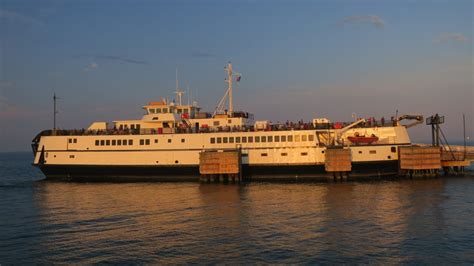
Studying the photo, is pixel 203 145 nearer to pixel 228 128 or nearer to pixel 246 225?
pixel 228 128

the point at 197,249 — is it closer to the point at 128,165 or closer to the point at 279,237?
the point at 279,237

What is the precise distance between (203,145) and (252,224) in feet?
68.3

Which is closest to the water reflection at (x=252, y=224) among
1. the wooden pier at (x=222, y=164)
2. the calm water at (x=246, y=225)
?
the calm water at (x=246, y=225)

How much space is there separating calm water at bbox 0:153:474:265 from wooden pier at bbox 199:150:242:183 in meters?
4.49

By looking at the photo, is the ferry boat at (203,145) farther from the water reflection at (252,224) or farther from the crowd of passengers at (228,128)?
the water reflection at (252,224)

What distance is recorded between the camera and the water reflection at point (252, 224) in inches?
683

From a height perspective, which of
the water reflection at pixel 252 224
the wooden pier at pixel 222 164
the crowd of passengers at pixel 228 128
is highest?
the crowd of passengers at pixel 228 128

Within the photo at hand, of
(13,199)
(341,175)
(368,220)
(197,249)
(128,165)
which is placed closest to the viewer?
(197,249)

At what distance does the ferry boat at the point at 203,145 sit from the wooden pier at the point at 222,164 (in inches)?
38.4

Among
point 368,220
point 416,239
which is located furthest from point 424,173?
point 416,239

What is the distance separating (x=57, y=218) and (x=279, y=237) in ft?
45.6

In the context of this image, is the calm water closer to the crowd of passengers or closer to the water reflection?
the water reflection

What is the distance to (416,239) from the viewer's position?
19.0 metres

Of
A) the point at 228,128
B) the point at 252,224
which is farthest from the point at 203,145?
the point at 252,224
